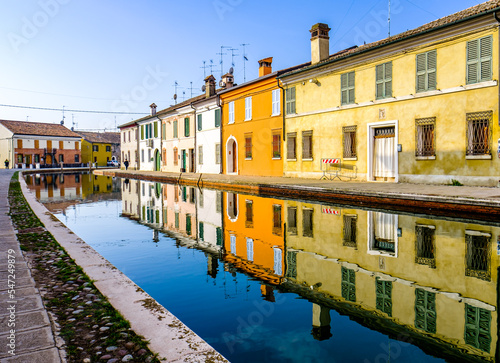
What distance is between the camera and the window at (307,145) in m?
21.9

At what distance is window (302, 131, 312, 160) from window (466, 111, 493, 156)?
8757 millimetres

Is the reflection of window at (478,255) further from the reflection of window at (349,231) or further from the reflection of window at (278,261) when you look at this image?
the reflection of window at (278,261)

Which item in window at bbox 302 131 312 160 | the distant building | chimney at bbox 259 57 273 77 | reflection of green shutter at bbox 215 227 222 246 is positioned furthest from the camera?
the distant building

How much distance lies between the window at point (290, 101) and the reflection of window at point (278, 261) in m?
17.0

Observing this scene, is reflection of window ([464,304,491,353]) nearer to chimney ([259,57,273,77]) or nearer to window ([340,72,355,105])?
window ([340,72,355,105])

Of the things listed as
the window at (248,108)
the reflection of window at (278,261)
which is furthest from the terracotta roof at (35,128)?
the reflection of window at (278,261)

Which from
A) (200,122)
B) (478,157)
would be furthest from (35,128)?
(478,157)

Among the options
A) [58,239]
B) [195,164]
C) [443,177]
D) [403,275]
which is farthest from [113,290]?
[195,164]

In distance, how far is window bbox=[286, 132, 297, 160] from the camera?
75.5ft

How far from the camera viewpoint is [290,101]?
23328 millimetres

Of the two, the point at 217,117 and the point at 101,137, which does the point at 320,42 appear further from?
the point at 101,137

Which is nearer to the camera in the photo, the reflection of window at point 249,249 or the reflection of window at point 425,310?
the reflection of window at point 425,310

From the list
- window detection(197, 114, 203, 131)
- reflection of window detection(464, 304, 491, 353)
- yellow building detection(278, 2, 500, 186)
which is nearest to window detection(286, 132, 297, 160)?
yellow building detection(278, 2, 500, 186)

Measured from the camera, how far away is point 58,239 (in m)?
6.64
